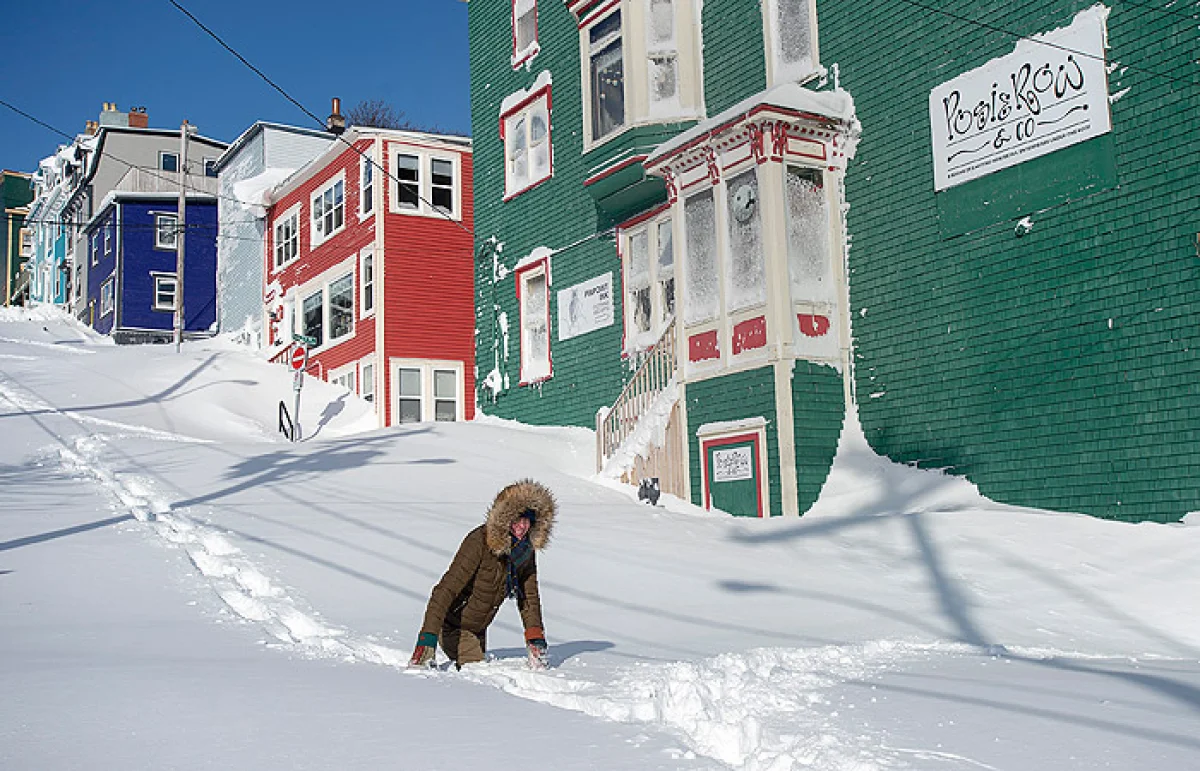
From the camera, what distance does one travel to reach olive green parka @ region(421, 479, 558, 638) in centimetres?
677

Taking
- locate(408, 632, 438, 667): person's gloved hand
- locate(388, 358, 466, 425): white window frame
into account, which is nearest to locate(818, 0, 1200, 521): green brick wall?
locate(408, 632, 438, 667): person's gloved hand

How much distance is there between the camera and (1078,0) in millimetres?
12266

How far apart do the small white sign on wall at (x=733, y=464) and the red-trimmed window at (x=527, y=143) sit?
Result: 797 centimetres

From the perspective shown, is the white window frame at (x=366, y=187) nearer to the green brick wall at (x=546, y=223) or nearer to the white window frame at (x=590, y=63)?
the green brick wall at (x=546, y=223)

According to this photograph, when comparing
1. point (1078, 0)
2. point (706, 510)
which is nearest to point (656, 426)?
point (706, 510)

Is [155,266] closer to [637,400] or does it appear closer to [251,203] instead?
[251,203]

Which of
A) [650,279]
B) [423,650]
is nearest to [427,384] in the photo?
[650,279]

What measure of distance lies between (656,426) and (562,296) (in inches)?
195

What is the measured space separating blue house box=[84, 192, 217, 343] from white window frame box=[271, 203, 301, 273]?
14556mm

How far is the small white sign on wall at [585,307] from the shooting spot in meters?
19.1

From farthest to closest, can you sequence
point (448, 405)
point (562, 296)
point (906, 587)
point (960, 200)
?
point (448, 405)
point (562, 296)
point (960, 200)
point (906, 587)

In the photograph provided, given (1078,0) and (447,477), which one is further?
(447,477)

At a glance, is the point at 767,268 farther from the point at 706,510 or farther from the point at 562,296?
the point at 562,296

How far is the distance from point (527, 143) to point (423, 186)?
26.4ft
